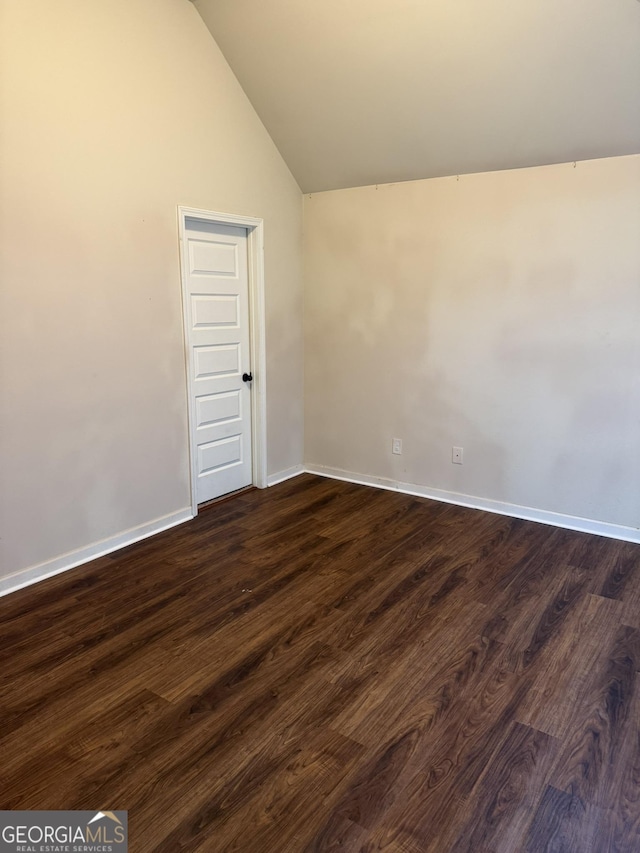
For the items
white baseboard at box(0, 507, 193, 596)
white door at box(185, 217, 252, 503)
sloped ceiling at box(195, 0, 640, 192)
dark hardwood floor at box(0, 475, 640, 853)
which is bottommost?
dark hardwood floor at box(0, 475, 640, 853)

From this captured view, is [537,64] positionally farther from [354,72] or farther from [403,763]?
[403,763]

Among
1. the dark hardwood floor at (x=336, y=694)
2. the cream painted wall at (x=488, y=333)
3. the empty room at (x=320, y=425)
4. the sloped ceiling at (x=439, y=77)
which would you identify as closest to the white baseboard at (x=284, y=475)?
the empty room at (x=320, y=425)

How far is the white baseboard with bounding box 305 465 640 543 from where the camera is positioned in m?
3.57

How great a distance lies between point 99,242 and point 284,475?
239cm

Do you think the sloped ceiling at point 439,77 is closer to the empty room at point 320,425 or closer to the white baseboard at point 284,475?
the empty room at point 320,425

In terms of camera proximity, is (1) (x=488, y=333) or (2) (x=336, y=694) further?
(1) (x=488, y=333)

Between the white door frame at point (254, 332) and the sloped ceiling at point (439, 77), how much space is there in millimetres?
781

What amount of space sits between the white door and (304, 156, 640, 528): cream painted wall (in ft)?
2.39

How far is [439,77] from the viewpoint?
3.24 meters

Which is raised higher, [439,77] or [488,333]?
[439,77]

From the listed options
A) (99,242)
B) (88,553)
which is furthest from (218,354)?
(88,553)

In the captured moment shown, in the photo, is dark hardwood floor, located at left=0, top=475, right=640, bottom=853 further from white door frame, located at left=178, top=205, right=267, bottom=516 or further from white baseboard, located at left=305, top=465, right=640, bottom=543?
white door frame, located at left=178, top=205, right=267, bottom=516

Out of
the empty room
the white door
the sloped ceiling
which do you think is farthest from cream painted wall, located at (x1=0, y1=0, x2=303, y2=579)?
the sloped ceiling

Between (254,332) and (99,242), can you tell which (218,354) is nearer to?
(254,332)
